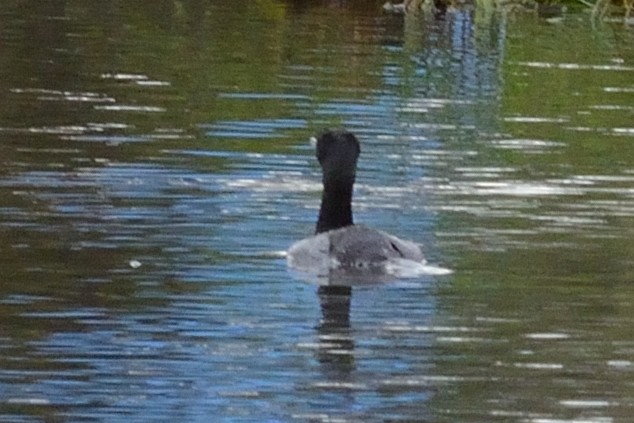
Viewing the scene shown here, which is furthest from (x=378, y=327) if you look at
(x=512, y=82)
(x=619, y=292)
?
(x=512, y=82)

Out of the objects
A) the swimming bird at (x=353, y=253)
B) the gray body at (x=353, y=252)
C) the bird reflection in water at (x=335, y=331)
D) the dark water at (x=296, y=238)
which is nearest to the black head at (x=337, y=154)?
the swimming bird at (x=353, y=253)

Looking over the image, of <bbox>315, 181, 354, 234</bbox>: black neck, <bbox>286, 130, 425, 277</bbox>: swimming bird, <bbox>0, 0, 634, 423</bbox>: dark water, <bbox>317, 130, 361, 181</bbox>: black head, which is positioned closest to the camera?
<bbox>0, 0, 634, 423</bbox>: dark water

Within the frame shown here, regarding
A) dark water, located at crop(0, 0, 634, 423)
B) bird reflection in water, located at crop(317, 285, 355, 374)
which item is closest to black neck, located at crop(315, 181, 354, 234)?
dark water, located at crop(0, 0, 634, 423)

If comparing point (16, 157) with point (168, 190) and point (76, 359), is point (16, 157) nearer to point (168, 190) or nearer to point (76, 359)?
point (168, 190)

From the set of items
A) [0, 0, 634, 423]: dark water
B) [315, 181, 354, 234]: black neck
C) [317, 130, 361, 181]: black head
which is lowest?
[0, 0, 634, 423]: dark water

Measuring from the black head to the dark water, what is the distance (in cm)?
77

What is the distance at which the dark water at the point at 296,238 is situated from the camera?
13.0m

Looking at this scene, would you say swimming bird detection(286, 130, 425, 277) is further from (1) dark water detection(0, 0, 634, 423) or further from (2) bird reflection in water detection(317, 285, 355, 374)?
(2) bird reflection in water detection(317, 285, 355, 374)

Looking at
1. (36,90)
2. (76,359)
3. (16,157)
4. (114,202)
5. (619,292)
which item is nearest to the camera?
(76,359)

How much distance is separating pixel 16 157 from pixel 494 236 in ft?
20.2

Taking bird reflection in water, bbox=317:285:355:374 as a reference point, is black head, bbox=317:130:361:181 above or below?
above

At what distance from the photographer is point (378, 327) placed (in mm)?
14922

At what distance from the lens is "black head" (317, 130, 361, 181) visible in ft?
59.0

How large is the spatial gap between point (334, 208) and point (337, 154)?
499mm
